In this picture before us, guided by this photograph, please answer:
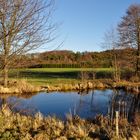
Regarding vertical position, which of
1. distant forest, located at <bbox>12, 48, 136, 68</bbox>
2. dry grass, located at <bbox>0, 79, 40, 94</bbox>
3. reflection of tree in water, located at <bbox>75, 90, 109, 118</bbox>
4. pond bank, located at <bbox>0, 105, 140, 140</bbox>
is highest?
distant forest, located at <bbox>12, 48, 136, 68</bbox>

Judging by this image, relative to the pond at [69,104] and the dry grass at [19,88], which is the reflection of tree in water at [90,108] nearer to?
the pond at [69,104]

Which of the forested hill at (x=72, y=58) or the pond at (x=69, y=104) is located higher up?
the forested hill at (x=72, y=58)

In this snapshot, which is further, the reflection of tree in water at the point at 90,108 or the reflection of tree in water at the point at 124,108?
the reflection of tree in water at the point at 90,108

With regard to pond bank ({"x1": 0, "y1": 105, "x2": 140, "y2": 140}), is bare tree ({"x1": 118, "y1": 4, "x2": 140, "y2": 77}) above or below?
above

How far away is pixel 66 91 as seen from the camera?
33.3 m

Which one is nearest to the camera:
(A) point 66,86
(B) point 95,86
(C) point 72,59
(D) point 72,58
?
(A) point 66,86

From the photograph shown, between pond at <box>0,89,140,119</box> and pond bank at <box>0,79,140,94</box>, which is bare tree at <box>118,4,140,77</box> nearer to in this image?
pond bank at <box>0,79,140,94</box>

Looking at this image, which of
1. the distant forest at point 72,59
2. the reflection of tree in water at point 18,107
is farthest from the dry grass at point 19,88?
the reflection of tree in water at point 18,107

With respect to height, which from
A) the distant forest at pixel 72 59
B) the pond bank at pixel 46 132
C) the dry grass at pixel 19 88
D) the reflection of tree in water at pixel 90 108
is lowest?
the reflection of tree in water at pixel 90 108

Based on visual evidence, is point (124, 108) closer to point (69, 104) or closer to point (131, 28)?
point (69, 104)

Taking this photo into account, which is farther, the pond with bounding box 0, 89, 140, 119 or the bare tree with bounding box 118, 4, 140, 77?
the bare tree with bounding box 118, 4, 140, 77

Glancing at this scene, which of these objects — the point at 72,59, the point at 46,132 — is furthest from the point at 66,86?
the point at 72,59

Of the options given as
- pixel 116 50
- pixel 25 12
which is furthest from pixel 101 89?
pixel 25 12

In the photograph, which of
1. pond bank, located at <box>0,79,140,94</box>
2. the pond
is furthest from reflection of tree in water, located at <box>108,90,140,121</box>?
pond bank, located at <box>0,79,140,94</box>
